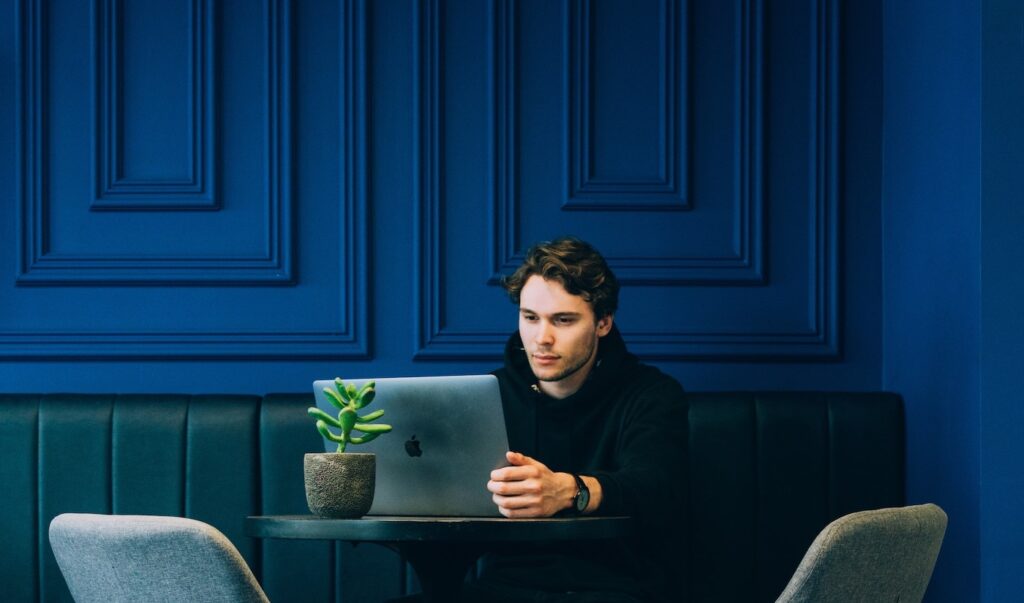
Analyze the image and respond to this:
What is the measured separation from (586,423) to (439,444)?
0.54 meters

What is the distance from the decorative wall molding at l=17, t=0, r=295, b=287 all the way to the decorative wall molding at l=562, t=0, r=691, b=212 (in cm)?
70

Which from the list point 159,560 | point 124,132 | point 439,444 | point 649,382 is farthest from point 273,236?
point 159,560

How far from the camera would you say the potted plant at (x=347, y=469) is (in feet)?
5.80


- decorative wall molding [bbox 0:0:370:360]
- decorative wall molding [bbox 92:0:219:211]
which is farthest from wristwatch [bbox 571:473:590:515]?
decorative wall molding [bbox 92:0:219:211]

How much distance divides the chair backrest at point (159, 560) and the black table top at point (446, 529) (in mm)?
149

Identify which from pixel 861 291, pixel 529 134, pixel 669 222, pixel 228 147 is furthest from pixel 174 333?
pixel 861 291

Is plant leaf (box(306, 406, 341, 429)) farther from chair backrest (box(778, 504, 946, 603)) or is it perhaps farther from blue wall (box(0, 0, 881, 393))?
blue wall (box(0, 0, 881, 393))

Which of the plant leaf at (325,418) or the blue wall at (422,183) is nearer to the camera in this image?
the plant leaf at (325,418)

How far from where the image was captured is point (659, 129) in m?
2.86

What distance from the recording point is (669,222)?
2.84 meters

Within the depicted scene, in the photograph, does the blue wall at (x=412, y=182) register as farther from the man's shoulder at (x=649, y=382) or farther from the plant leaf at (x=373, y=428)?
the plant leaf at (x=373, y=428)

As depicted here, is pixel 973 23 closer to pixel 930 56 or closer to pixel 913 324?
pixel 930 56

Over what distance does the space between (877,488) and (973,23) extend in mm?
1002

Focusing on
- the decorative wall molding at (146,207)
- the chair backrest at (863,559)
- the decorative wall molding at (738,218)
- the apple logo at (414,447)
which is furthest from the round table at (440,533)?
the decorative wall molding at (146,207)
